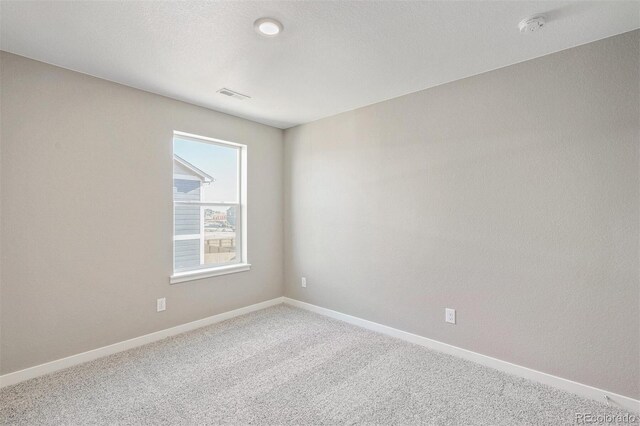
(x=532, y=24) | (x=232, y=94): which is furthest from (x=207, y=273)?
(x=532, y=24)

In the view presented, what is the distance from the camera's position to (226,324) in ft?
11.0

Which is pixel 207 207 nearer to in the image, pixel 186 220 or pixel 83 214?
pixel 186 220

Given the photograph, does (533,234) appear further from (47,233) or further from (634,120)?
(47,233)

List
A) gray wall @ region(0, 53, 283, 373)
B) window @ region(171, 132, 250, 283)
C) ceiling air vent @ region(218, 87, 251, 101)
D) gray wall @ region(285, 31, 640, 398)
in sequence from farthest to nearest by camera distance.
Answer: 1. window @ region(171, 132, 250, 283)
2. ceiling air vent @ region(218, 87, 251, 101)
3. gray wall @ region(0, 53, 283, 373)
4. gray wall @ region(285, 31, 640, 398)

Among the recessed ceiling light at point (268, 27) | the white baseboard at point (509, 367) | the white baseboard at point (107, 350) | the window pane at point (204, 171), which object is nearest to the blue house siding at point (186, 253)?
the window pane at point (204, 171)

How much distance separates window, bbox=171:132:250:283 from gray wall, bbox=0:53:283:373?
0.52 ft

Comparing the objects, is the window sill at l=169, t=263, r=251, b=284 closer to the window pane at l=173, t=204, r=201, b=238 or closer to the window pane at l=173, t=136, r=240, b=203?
the window pane at l=173, t=204, r=201, b=238

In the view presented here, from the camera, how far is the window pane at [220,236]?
3.51 m

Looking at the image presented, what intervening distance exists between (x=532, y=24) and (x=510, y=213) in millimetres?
1248

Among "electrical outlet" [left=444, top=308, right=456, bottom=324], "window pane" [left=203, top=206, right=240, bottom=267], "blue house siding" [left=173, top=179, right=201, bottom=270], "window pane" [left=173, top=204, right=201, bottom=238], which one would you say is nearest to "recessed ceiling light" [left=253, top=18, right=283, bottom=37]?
"blue house siding" [left=173, top=179, right=201, bottom=270]

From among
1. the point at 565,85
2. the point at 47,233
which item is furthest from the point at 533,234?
the point at 47,233

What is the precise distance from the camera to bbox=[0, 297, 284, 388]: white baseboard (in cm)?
223

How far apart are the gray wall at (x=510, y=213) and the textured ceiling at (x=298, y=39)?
28 centimetres

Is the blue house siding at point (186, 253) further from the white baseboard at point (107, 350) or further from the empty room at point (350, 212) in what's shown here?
the white baseboard at point (107, 350)
